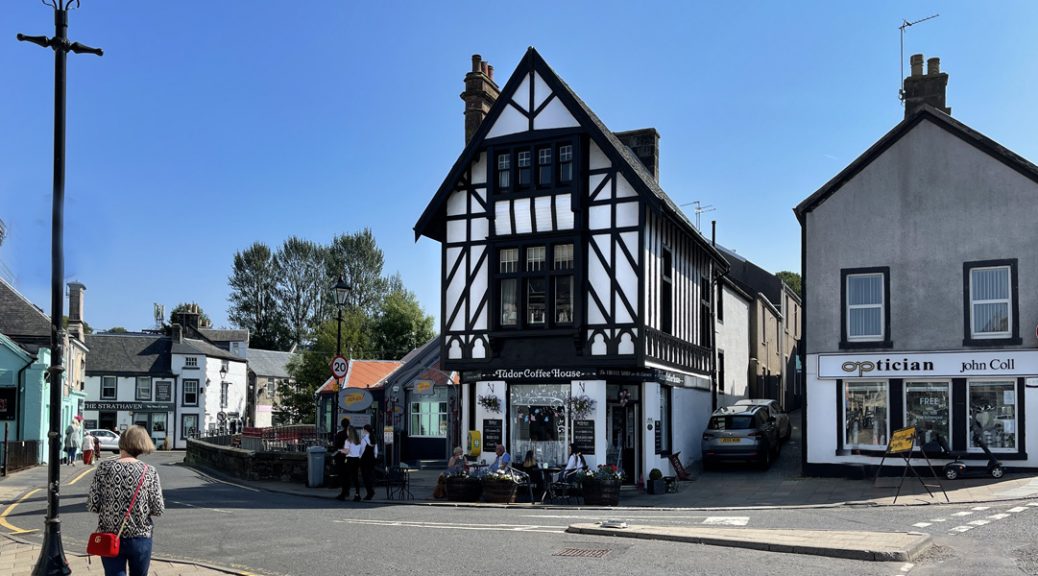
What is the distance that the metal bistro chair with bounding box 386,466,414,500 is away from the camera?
2260cm

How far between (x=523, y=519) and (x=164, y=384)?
5518 centimetres

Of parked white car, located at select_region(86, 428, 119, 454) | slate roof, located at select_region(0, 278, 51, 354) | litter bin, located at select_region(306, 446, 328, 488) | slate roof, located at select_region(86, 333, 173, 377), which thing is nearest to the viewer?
litter bin, located at select_region(306, 446, 328, 488)

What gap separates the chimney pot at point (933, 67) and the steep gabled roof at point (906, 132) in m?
1.96

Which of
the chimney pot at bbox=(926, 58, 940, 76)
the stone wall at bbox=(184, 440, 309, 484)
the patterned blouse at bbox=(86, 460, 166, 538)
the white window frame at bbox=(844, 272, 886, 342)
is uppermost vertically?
the chimney pot at bbox=(926, 58, 940, 76)

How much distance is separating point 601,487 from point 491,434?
5104 mm

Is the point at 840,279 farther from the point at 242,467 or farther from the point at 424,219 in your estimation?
the point at 242,467

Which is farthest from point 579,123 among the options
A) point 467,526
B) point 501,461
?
point 467,526

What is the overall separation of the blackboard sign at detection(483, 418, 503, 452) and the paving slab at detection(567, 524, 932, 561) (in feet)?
33.8

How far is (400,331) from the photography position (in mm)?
69000

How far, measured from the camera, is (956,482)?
2153 centimetres

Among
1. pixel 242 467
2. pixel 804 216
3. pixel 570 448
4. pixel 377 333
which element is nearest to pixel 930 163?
pixel 804 216

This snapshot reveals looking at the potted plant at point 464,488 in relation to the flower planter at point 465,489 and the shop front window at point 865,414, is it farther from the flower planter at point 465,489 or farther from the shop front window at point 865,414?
the shop front window at point 865,414

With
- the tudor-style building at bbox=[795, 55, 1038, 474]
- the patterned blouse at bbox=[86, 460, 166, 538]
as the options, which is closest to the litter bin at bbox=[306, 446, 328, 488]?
the tudor-style building at bbox=[795, 55, 1038, 474]

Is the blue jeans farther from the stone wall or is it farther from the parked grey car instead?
the parked grey car
